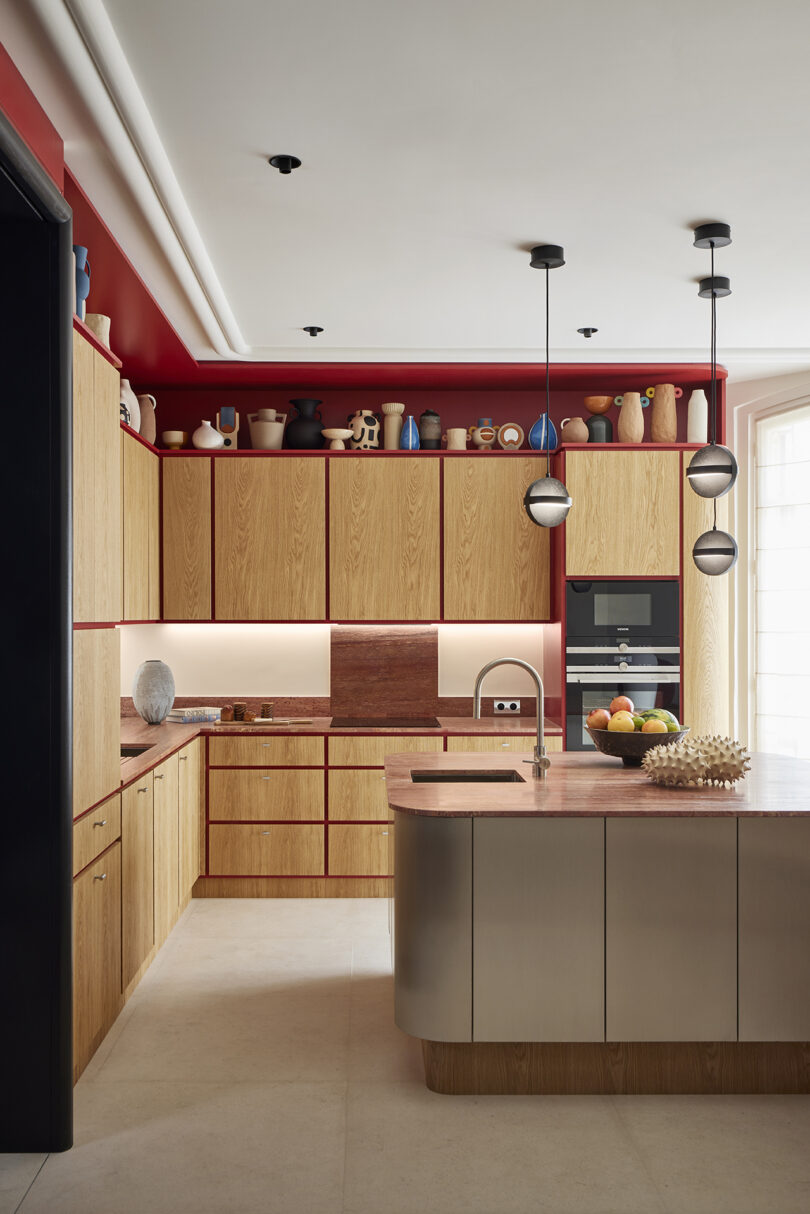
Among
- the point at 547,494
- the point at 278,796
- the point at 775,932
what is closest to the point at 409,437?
the point at 547,494

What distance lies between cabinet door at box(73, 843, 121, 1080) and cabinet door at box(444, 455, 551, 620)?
8.36 ft

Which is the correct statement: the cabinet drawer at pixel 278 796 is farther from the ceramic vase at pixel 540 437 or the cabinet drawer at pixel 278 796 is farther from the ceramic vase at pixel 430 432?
the ceramic vase at pixel 540 437

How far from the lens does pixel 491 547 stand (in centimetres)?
533

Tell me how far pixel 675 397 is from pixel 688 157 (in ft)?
8.36

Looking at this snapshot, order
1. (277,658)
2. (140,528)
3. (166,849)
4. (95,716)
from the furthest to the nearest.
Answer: (277,658) < (140,528) < (166,849) < (95,716)

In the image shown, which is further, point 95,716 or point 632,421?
point 632,421

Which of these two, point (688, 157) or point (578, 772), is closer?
point (688, 157)

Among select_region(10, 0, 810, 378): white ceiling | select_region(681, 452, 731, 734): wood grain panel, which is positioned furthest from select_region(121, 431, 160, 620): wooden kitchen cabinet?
select_region(681, 452, 731, 734): wood grain panel

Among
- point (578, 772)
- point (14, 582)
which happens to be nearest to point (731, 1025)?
point (578, 772)

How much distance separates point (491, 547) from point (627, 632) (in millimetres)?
848

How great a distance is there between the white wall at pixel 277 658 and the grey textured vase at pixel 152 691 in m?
0.49

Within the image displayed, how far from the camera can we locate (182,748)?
15.1ft

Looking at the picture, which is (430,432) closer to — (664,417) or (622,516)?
(622,516)

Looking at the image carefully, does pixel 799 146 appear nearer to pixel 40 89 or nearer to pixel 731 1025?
pixel 40 89
